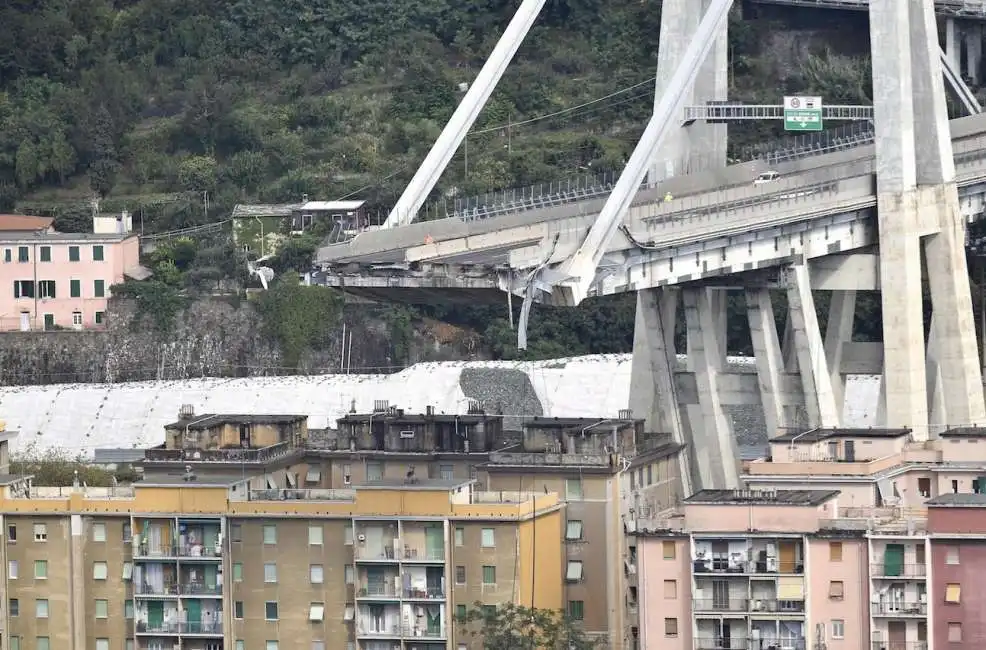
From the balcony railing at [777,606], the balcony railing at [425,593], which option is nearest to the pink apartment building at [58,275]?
the balcony railing at [425,593]

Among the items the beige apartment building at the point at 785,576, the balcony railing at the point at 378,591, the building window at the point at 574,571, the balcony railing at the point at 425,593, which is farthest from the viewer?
the building window at the point at 574,571

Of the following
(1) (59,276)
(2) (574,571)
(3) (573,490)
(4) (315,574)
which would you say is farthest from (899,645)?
(1) (59,276)

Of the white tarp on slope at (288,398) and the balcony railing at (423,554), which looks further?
the white tarp on slope at (288,398)

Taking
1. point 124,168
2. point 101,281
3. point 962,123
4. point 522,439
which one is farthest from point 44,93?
point 522,439

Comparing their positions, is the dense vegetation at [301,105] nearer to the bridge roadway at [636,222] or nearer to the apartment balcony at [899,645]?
the bridge roadway at [636,222]

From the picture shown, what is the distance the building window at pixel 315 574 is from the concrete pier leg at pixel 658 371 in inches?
619

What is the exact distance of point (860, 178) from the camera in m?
78.7

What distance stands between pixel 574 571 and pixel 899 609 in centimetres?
835

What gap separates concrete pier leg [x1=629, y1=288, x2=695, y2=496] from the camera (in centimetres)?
7969

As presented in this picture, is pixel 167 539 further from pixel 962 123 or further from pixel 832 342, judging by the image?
pixel 962 123

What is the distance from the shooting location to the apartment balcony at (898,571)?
60.1 metres

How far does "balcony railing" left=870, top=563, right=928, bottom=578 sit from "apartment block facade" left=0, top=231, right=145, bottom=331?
4952 centimetres

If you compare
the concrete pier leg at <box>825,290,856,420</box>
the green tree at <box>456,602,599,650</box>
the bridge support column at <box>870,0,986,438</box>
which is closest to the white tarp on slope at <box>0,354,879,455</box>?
the concrete pier leg at <box>825,290,856,420</box>

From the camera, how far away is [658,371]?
79.9m
